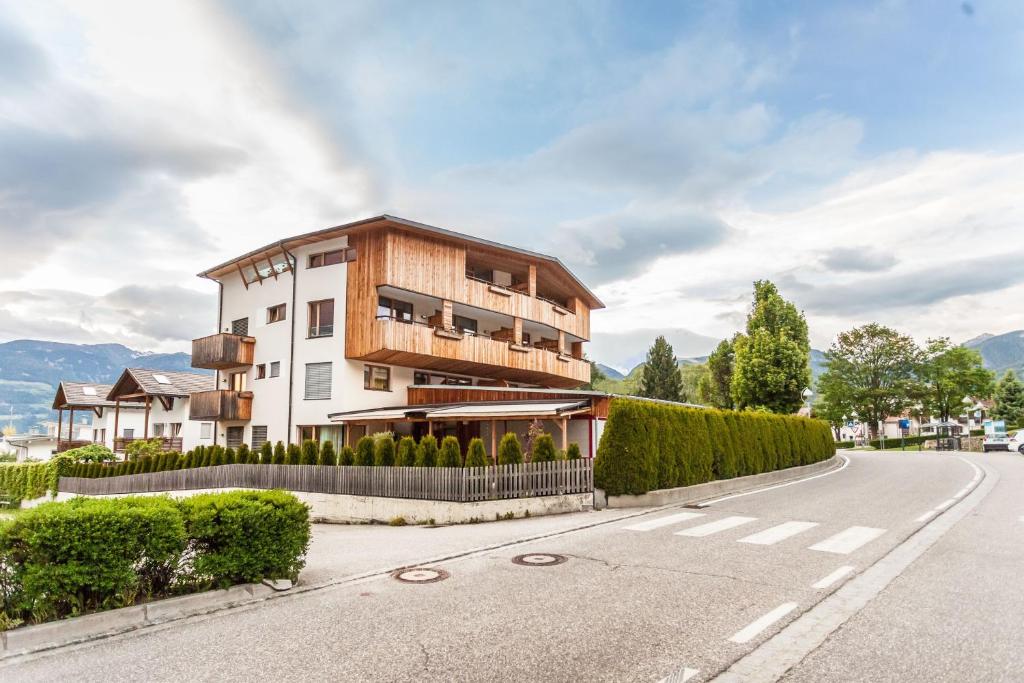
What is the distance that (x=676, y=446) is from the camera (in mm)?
18766

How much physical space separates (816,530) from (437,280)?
21022 millimetres

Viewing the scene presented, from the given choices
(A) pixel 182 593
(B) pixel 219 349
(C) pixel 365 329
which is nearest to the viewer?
(A) pixel 182 593

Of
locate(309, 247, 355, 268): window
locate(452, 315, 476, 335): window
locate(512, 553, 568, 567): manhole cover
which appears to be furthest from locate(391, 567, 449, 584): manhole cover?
locate(452, 315, 476, 335): window

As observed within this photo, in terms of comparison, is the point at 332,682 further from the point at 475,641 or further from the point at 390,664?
the point at 475,641

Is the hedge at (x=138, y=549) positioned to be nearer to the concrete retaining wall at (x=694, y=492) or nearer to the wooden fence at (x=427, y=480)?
the wooden fence at (x=427, y=480)

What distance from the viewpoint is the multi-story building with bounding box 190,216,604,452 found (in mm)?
28109

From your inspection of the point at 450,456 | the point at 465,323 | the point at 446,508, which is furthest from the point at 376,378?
the point at 446,508

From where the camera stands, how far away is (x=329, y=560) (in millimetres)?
10969

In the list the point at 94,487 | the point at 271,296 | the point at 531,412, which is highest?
the point at 271,296

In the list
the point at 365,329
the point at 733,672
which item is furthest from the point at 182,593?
the point at 365,329

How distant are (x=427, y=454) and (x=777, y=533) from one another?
9.29 metres

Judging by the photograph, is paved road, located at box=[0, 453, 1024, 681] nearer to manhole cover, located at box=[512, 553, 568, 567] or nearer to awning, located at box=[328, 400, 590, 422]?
manhole cover, located at box=[512, 553, 568, 567]

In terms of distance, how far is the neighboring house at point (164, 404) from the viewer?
45000mm

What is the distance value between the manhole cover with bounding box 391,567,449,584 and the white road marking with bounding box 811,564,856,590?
16.2ft
